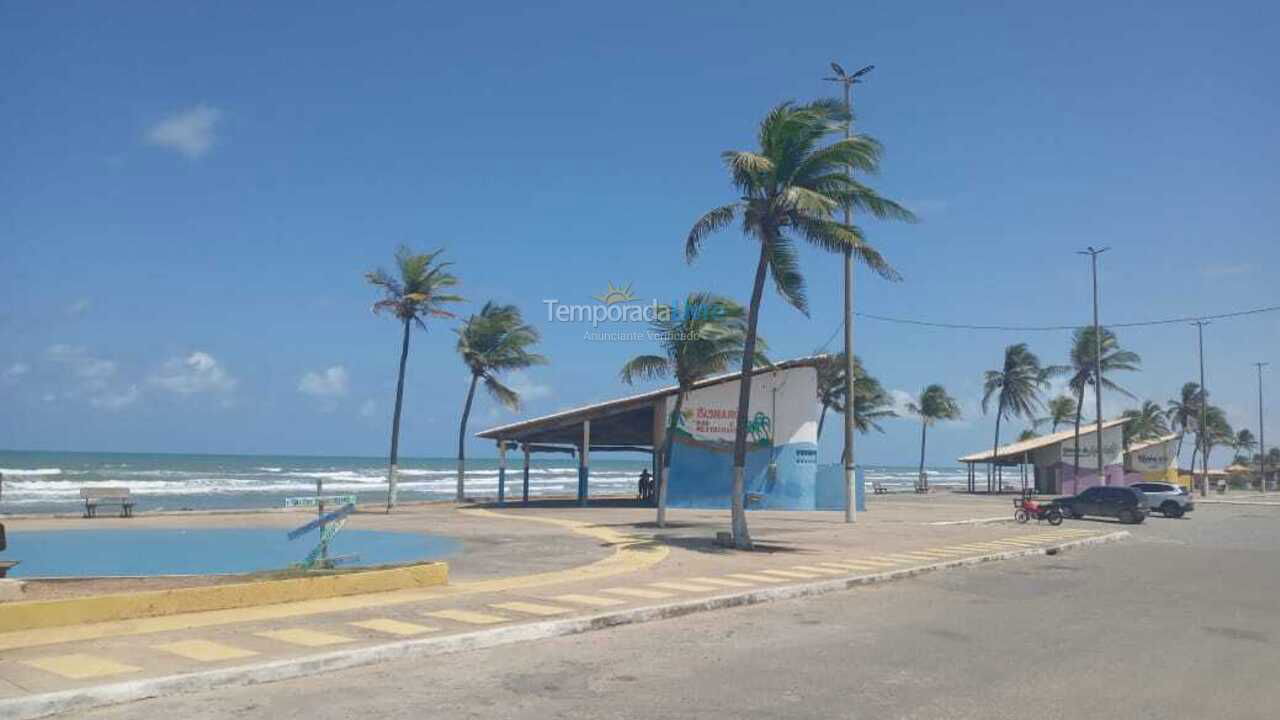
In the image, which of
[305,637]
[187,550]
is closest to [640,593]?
[305,637]

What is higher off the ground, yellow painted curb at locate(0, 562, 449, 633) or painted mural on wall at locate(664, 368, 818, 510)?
painted mural on wall at locate(664, 368, 818, 510)

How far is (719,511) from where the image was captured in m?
33.6

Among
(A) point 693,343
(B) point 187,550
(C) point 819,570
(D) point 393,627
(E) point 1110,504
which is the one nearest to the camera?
(D) point 393,627

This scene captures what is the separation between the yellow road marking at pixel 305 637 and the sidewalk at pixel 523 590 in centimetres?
1

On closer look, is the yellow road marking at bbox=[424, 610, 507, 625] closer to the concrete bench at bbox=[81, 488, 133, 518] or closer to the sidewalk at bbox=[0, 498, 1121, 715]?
the sidewalk at bbox=[0, 498, 1121, 715]

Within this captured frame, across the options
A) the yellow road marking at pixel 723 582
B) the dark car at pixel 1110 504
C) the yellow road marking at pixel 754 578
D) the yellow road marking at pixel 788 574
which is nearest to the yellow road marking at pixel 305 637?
the yellow road marking at pixel 723 582

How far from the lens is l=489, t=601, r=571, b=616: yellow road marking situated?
38.0 feet

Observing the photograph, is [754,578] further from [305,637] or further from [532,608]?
[305,637]

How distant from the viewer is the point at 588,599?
12.7 m

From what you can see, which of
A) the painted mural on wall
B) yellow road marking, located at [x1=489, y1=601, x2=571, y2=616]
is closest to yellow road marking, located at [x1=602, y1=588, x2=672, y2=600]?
yellow road marking, located at [x1=489, y1=601, x2=571, y2=616]

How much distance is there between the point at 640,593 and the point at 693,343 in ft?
38.5

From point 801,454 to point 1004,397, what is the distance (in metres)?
36.6

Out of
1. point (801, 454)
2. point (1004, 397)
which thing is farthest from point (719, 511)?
point (1004, 397)

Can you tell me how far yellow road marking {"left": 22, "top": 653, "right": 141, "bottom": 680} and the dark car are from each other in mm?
30818
